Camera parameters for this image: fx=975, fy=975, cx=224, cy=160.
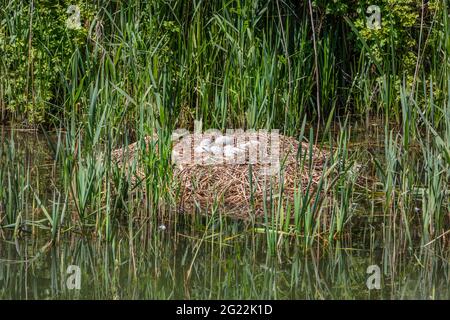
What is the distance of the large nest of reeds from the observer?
636cm

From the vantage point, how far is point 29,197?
252 inches

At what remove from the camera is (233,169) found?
6.86m

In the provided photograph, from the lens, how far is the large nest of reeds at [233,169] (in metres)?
6.36

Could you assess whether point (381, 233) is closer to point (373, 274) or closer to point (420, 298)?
point (373, 274)

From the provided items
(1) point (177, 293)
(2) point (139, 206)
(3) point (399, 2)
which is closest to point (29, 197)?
(2) point (139, 206)

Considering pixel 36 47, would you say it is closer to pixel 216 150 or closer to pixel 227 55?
pixel 227 55

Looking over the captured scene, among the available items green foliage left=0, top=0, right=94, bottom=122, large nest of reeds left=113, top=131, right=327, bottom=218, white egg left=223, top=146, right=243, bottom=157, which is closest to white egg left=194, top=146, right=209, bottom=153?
large nest of reeds left=113, top=131, right=327, bottom=218

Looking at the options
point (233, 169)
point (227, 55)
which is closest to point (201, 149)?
point (233, 169)

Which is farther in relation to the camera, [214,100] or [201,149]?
[214,100]

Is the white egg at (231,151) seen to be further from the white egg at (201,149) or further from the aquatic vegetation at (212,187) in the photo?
the white egg at (201,149)

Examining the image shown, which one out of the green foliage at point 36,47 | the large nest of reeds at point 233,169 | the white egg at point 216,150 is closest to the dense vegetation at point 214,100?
the green foliage at point 36,47

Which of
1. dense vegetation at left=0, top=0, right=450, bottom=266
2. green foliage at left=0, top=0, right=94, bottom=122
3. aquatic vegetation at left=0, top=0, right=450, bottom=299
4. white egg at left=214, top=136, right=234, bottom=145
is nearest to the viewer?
aquatic vegetation at left=0, top=0, right=450, bottom=299

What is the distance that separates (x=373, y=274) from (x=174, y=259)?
3.56ft

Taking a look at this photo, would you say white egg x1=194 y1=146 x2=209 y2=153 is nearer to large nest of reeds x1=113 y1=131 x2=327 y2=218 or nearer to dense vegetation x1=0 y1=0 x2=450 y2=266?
large nest of reeds x1=113 y1=131 x2=327 y2=218
